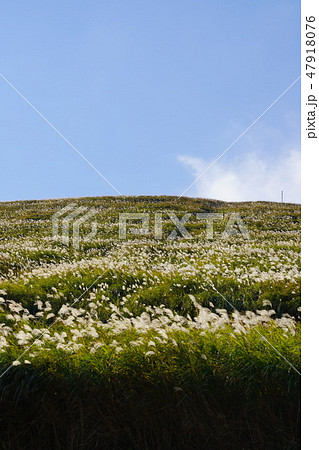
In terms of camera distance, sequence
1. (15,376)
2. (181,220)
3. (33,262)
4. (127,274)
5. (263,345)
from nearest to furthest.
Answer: (15,376), (263,345), (127,274), (33,262), (181,220)

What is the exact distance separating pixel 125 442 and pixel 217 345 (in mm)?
1826

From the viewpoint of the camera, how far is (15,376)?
5289 millimetres

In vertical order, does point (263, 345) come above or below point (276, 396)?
above

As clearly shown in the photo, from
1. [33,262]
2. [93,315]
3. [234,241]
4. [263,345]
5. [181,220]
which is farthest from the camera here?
[181,220]

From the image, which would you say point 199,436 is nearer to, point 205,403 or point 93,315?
point 205,403

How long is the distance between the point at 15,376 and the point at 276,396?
342 cm

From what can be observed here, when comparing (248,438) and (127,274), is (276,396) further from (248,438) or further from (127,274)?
(127,274)

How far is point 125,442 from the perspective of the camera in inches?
187

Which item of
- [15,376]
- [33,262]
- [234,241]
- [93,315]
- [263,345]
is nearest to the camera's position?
[15,376]

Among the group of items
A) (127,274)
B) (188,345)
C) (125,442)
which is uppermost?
(127,274)

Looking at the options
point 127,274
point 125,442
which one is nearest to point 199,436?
point 125,442

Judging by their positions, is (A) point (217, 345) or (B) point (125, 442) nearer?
(B) point (125, 442)
